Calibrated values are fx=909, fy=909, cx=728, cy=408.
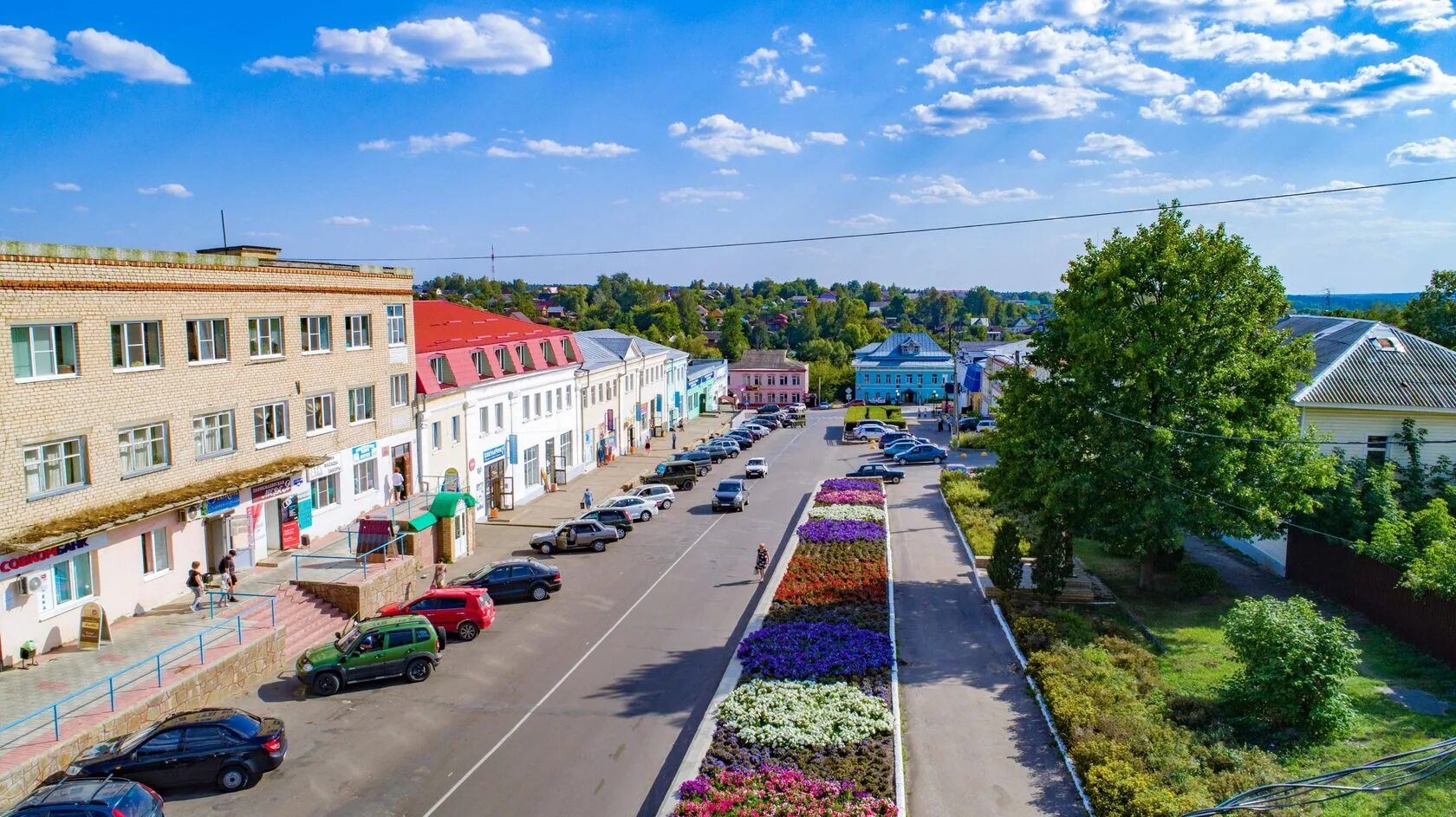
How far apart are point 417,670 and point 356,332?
1463 cm

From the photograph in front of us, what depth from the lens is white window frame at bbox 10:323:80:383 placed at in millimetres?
19500

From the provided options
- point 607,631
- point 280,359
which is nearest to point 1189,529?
point 607,631

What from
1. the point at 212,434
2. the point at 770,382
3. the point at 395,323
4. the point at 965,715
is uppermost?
the point at 395,323

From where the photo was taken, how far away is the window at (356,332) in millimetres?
31062

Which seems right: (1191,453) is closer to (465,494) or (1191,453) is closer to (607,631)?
(607,631)

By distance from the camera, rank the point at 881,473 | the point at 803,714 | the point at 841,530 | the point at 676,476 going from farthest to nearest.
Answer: the point at 881,473
the point at 676,476
the point at 841,530
the point at 803,714

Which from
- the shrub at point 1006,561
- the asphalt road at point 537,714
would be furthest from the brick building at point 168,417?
the shrub at point 1006,561

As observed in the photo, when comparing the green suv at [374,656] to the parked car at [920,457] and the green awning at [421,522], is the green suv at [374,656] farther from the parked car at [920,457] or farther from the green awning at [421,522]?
the parked car at [920,457]

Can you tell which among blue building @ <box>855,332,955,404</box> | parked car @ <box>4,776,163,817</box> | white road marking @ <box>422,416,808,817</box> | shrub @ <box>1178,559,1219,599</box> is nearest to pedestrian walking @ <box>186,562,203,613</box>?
parked car @ <box>4,776,163,817</box>

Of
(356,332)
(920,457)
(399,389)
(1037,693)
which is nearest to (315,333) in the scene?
(356,332)

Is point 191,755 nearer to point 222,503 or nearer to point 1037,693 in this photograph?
point 222,503

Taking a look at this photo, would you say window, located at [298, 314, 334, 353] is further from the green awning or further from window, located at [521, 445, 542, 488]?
window, located at [521, 445, 542, 488]

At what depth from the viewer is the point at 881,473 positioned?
50281mm

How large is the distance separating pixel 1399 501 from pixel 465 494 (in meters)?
30.4
